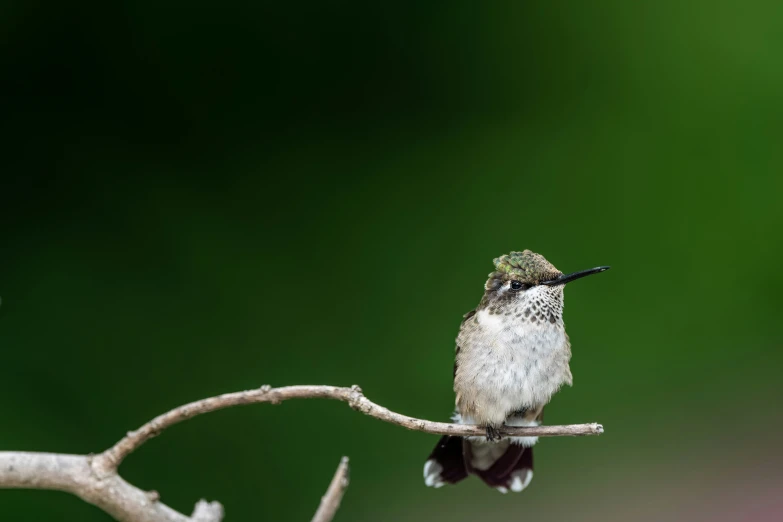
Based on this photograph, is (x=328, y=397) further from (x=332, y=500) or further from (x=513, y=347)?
(x=513, y=347)

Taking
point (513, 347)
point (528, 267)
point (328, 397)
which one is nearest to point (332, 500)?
point (328, 397)

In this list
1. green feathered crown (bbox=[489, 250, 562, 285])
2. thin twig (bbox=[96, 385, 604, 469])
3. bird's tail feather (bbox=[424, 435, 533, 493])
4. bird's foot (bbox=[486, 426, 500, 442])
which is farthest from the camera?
A: bird's tail feather (bbox=[424, 435, 533, 493])

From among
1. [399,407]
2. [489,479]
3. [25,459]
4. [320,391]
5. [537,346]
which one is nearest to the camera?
[320,391]

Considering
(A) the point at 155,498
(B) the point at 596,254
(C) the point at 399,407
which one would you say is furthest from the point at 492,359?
(B) the point at 596,254

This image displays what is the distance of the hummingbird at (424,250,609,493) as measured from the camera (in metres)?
1.51

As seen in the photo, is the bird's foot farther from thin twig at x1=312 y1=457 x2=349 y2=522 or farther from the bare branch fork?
thin twig at x1=312 y1=457 x2=349 y2=522

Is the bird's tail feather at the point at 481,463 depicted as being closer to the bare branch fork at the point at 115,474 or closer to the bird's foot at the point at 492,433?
the bird's foot at the point at 492,433

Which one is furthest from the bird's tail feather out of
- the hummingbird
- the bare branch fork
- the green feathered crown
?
the green feathered crown

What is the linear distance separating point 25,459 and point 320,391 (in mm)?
526

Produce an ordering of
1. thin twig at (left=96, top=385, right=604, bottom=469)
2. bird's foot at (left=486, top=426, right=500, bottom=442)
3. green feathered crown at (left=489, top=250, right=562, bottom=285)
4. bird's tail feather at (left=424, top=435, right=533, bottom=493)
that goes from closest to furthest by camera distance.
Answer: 1. thin twig at (left=96, top=385, right=604, bottom=469)
2. green feathered crown at (left=489, top=250, right=562, bottom=285)
3. bird's foot at (left=486, top=426, right=500, bottom=442)
4. bird's tail feather at (left=424, top=435, right=533, bottom=493)

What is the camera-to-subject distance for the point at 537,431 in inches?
54.3

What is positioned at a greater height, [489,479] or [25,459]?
[489,479]

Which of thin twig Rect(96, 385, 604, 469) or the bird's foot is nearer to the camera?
thin twig Rect(96, 385, 604, 469)

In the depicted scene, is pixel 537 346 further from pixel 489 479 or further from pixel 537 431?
pixel 489 479
